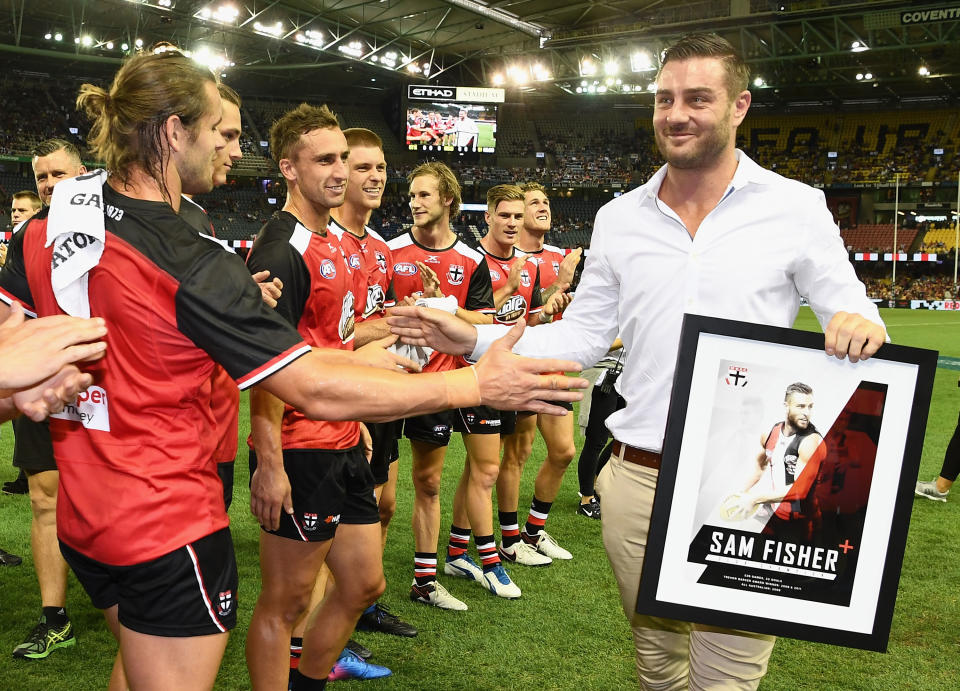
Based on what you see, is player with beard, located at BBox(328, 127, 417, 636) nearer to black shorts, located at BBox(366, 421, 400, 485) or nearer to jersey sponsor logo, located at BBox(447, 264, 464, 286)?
black shorts, located at BBox(366, 421, 400, 485)

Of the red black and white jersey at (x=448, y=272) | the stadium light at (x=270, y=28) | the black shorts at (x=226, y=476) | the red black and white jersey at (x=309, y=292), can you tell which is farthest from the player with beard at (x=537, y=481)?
the stadium light at (x=270, y=28)

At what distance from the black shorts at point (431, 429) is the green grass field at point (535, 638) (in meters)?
1.02

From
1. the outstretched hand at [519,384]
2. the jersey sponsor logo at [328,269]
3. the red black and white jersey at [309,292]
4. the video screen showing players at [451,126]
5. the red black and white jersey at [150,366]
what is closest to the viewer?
the red black and white jersey at [150,366]

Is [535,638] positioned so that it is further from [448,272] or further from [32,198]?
[32,198]

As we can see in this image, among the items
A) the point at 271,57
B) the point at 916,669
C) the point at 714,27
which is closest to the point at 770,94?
the point at 714,27

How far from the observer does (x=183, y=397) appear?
2213 mm

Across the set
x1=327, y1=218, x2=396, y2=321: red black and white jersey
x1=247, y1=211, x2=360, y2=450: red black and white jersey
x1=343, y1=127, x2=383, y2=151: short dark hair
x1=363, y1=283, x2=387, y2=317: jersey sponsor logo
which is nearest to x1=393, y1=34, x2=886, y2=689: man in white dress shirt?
x1=247, y1=211, x2=360, y2=450: red black and white jersey

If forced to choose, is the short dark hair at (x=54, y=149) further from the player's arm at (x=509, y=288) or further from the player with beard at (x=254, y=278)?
the player's arm at (x=509, y=288)

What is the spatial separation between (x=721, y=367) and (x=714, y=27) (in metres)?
34.7

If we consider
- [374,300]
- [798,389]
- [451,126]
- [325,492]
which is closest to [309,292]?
[325,492]

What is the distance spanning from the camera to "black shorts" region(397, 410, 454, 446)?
5.28 meters

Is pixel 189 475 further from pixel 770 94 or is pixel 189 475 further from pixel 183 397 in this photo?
pixel 770 94

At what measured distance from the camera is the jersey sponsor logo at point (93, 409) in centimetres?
213

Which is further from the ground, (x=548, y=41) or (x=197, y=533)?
(x=548, y=41)
